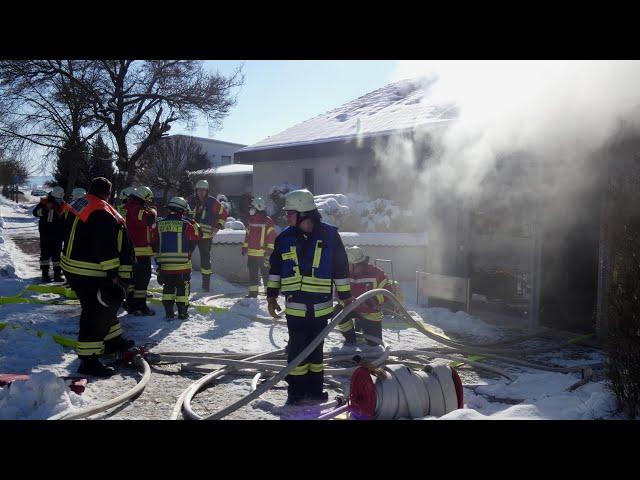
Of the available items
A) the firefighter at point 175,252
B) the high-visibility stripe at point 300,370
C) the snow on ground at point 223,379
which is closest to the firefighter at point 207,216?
the snow on ground at point 223,379

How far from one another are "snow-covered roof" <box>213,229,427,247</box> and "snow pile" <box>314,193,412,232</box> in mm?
1474

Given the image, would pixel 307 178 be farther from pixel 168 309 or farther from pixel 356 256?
pixel 356 256

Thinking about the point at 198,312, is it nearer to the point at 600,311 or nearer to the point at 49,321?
the point at 49,321

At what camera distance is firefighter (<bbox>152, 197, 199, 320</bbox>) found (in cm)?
749

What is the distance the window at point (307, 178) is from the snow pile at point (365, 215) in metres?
5.30

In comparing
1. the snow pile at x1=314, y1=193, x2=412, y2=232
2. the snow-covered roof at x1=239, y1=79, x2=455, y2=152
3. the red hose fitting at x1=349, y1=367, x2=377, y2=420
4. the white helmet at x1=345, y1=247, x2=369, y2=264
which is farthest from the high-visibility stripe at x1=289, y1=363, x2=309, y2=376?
the snow-covered roof at x1=239, y1=79, x2=455, y2=152

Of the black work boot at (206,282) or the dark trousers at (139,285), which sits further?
the black work boot at (206,282)

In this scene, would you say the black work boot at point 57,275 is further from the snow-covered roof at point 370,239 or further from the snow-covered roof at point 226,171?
the snow-covered roof at point 226,171

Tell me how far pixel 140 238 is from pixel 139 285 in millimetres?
700

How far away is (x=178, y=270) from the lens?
7.52m

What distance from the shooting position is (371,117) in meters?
19.2

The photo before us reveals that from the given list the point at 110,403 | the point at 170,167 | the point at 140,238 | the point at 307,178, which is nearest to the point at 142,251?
the point at 140,238

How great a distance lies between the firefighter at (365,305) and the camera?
6.73 m
